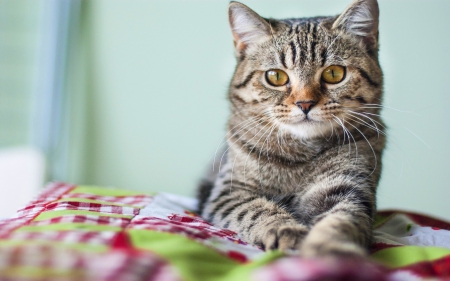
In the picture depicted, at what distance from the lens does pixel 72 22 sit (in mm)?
2805

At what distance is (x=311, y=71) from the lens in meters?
1.25

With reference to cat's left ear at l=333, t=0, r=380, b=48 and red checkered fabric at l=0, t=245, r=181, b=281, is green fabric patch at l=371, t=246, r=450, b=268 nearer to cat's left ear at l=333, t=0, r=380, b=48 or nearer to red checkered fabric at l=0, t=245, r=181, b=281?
red checkered fabric at l=0, t=245, r=181, b=281

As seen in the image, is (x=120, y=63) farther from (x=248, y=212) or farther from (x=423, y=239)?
(x=423, y=239)

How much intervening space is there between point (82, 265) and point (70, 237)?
0.47ft

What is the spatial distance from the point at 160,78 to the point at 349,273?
244 cm

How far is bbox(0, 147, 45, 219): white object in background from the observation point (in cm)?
237

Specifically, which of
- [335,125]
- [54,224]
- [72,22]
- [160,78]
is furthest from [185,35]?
[54,224]

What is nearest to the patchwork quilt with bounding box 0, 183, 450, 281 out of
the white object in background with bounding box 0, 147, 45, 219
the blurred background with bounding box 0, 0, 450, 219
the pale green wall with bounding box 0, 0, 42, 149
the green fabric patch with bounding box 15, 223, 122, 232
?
the green fabric patch with bounding box 15, 223, 122, 232

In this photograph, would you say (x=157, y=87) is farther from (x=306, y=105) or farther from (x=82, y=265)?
(x=82, y=265)

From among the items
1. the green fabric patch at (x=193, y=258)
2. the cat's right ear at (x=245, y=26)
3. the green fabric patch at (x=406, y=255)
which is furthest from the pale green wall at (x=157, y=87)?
the green fabric patch at (x=193, y=258)

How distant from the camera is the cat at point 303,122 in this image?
3.99 ft

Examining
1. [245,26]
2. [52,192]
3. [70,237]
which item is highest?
[245,26]

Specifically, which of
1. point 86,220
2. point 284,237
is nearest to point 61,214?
point 86,220

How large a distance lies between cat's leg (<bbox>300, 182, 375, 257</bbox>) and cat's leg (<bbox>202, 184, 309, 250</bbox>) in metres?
0.06
